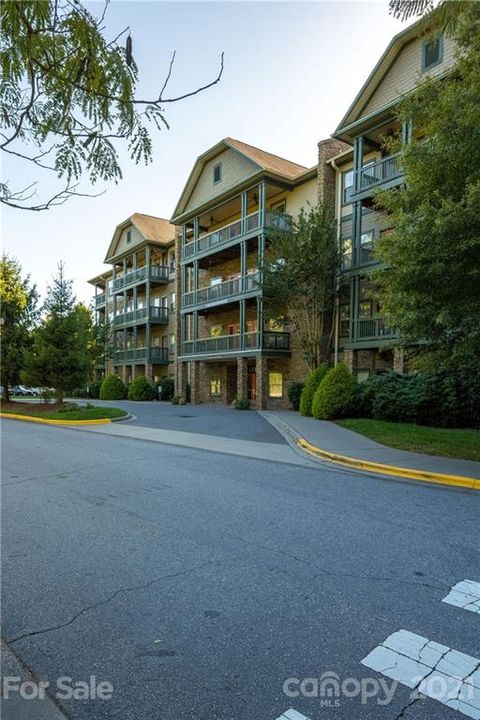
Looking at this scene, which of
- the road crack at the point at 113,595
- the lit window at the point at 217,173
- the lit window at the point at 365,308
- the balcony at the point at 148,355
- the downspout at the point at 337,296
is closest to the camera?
the road crack at the point at 113,595

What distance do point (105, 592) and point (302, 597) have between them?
5.25 feet

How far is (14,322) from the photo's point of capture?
83.5 ft

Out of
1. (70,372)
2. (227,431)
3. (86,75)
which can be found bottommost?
(227,431)

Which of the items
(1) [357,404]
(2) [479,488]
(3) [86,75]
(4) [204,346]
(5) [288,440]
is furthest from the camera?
(4) [204,346]

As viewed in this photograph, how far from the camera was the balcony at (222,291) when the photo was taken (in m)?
24.9

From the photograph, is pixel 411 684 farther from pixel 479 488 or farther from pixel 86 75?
pixel 479 488

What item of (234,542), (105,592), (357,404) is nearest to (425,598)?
(234,542)

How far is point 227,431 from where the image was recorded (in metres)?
15.3

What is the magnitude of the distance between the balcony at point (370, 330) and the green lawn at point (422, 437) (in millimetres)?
4668

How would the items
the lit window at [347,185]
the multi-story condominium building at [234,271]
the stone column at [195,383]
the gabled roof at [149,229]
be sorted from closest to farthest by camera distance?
the lit window at [347,185] → the multi-story condominium building at [234,271] → the stone column at [195,383] → the gabled roof at [149,229]

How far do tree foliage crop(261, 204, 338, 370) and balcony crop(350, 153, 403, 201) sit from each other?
1.61 m

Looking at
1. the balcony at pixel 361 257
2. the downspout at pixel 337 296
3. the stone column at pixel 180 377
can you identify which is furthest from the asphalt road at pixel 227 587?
the stone column at pixel 180 377

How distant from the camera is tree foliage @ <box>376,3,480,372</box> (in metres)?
8.17

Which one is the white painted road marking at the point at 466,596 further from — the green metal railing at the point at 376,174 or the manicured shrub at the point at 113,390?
the manicured shrub at the point at 113,390
